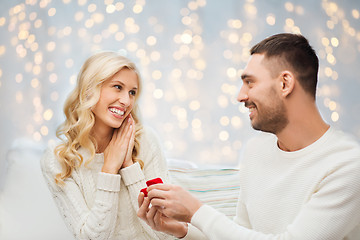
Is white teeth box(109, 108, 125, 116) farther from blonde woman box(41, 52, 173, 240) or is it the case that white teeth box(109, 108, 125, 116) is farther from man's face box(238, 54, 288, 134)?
man's face box(238, 54, 288, 134)

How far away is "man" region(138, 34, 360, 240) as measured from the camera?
97 cm

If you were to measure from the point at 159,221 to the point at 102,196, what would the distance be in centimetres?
29

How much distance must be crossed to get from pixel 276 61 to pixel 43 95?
151 cm

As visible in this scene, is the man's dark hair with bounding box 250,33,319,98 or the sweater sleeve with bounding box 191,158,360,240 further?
the man's dark hair with bounding box 250,33,319,98

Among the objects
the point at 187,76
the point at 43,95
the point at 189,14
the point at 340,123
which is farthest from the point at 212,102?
the point at 43,95

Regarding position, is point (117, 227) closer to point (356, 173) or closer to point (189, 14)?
point (356, 173)

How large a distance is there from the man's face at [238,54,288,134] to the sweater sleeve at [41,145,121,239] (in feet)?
1.96

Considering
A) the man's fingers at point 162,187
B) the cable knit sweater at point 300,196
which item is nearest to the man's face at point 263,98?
the cable knit sweater at point 300,196

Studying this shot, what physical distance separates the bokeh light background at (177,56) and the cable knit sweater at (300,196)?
103cm

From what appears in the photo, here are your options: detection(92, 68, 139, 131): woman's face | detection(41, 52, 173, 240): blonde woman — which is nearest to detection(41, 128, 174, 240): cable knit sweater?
detection(41, 52, 173, 240): blonde woman

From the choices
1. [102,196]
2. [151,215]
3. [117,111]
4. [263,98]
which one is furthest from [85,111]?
[263,98]

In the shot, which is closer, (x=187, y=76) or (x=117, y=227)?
(x=117, y=227)

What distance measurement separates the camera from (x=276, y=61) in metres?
1.11

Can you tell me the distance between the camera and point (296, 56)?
1.11 m
